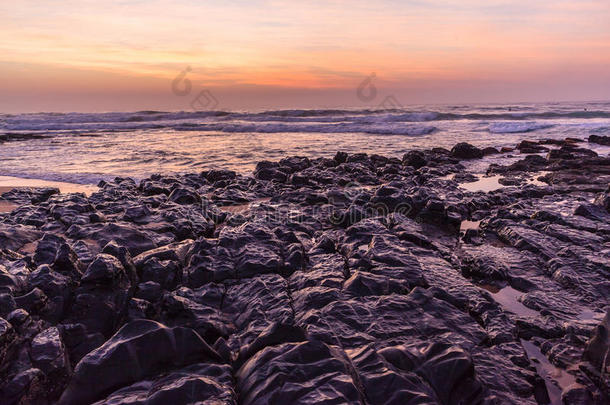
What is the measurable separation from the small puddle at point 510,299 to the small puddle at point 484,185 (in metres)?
6.26

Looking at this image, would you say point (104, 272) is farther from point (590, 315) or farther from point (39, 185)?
point (39, 185)

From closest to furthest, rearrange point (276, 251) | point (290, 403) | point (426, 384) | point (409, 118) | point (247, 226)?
point (290, 403) < point (426, 384) < point (276, 251) < point (247, 226) < point (409, 118)

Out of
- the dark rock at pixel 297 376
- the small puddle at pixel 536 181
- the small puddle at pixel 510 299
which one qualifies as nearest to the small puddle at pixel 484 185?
the small puddle at pixel 536 181

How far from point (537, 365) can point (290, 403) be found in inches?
94.8

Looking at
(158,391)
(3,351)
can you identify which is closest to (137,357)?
(158,391)

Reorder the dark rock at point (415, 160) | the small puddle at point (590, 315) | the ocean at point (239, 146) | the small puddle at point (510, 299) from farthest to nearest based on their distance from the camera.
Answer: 1. the ocean at point (239, 146)
2. the dark rock at point (415, 160)
3. the small puddle at point (510, 299)
4. the small puddle at point (590, 315)

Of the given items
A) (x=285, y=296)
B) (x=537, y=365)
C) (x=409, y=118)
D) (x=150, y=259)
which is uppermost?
(x=409, y=118)

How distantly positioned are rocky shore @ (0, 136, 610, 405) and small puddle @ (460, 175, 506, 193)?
273cm

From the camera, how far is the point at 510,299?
4621mm

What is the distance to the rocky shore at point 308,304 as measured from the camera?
8.78 ft

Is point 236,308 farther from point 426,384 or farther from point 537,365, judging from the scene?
point 537,365

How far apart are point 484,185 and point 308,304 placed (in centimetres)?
945

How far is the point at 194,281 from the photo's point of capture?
462cm

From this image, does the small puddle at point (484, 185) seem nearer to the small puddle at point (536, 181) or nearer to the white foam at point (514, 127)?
the small puddle at point (536, 181)
